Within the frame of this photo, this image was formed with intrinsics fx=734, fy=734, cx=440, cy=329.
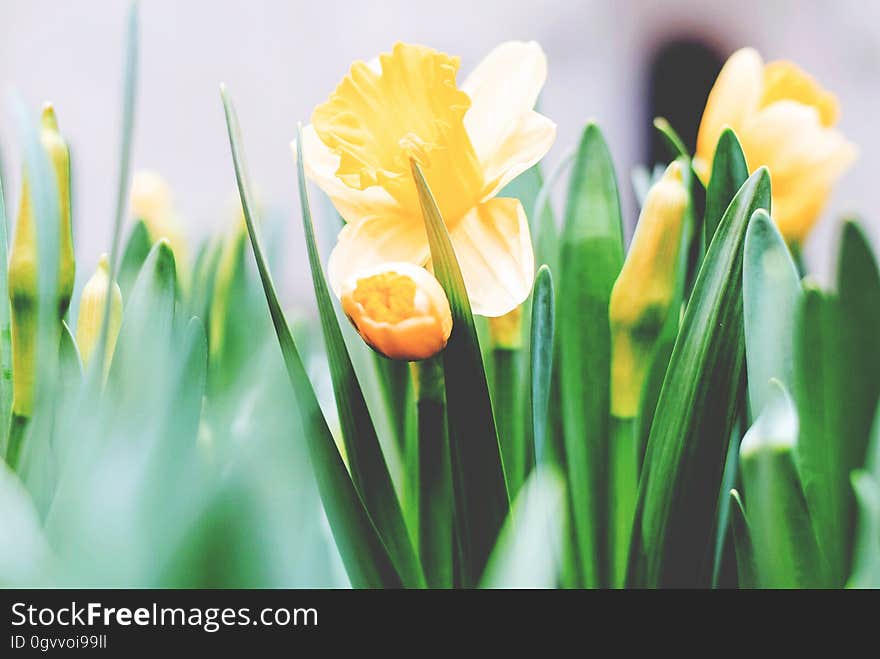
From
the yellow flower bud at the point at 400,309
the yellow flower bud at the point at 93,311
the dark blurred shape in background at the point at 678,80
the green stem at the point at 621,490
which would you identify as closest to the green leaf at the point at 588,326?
the green stem at the point at 621,490

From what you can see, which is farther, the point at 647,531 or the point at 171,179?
the point at 171,179

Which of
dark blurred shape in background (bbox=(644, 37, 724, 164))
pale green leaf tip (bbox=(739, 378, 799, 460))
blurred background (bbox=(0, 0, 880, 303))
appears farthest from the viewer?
dark blurred shape in background (bbox=(644, 37, 724, 164))

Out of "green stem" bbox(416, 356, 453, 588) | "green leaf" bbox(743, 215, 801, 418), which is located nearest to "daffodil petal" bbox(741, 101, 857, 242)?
"green leaf" bbox(743, 215, 801, 418)

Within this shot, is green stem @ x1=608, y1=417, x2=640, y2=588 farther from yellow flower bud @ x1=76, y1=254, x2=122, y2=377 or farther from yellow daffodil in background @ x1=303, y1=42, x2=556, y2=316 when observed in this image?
yellow flower bud @ x1=76, y1=254, x2=122, y2=377

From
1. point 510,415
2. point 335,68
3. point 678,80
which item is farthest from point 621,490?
point 678,80

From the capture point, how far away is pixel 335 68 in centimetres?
81

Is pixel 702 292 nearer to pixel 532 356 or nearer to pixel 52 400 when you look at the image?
pixel 532 356

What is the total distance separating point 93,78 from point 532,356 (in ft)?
2.19

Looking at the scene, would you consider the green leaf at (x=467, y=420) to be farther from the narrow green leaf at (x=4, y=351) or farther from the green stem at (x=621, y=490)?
the narrow green leaf at (x=4, y=351)

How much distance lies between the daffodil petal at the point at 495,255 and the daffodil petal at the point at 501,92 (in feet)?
0.09

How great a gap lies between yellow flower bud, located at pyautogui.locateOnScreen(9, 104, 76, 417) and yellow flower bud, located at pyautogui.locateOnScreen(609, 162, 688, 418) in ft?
0.80

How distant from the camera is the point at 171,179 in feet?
2.47

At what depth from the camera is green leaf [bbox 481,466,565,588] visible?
0.26 m
